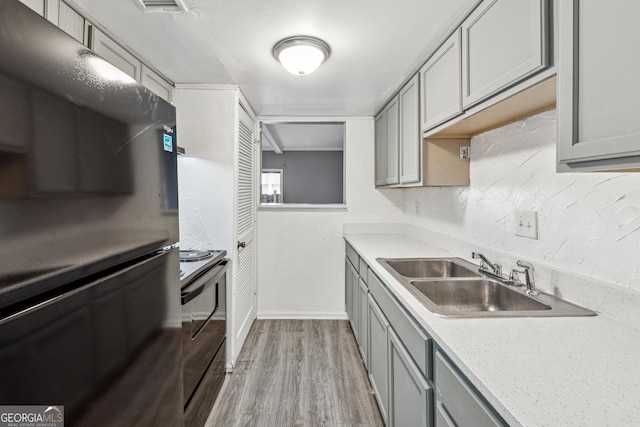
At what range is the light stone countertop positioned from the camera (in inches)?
23.6

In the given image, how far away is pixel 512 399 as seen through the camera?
25.0 inches

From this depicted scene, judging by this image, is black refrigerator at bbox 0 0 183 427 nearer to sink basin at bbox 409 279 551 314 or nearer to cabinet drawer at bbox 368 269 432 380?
cabinet drawer at bbox 368 269 432 380

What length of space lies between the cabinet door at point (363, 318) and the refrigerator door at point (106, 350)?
51.9 inches

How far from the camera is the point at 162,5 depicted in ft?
4.42

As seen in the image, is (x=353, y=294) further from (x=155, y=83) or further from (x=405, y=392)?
(x=155, y=83)

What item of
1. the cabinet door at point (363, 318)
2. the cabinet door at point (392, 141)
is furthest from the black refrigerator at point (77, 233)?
the cabinet door at point (392, 141)

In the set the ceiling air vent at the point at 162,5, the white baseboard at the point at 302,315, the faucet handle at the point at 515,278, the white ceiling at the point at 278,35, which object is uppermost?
the white ceiling at the point at 278,35

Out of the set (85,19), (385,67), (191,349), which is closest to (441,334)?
(191,349)

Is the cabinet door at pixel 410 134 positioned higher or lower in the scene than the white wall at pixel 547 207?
higher

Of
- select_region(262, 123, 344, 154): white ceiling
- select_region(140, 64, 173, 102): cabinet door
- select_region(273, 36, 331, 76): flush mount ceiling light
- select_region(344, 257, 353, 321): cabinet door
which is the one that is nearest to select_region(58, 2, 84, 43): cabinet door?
select_region(140, 64, 173, 102): cabinet door

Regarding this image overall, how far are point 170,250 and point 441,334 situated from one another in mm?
914

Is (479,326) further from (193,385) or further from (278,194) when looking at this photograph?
(278,194)

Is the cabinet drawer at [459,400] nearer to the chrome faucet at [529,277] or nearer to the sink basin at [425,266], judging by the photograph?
the chrome faucet at [529,277]

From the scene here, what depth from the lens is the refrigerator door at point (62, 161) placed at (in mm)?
492
